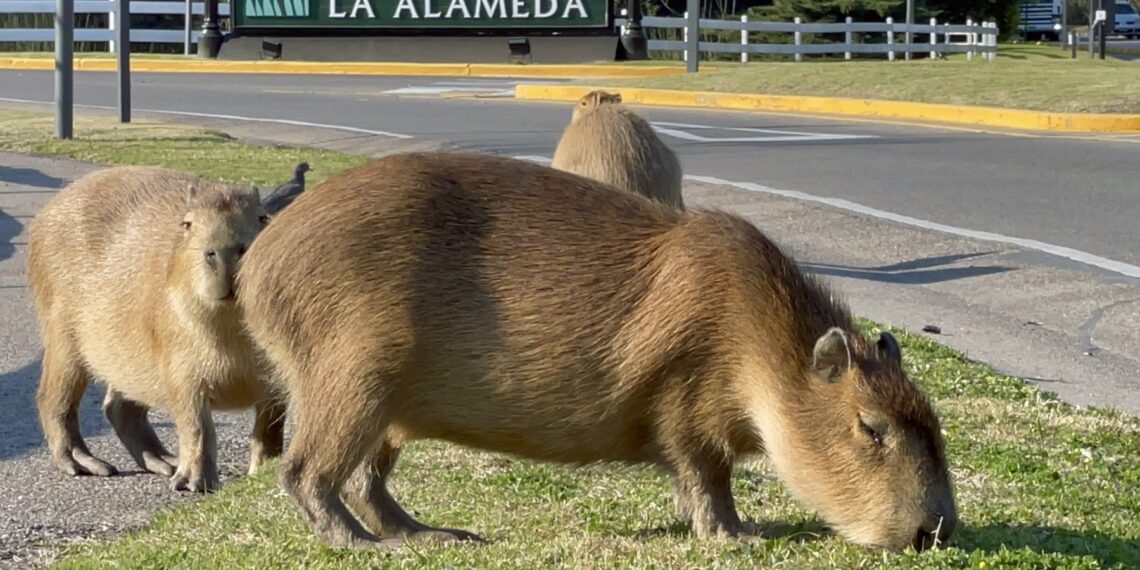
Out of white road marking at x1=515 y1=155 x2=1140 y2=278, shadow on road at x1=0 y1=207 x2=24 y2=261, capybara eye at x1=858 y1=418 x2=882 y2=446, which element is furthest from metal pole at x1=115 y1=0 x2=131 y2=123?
capybara eye at x1=858 y1=418 x2=882 y2=446

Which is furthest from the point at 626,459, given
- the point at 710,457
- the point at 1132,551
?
the point at 1132,551

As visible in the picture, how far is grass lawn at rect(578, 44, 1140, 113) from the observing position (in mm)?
19766

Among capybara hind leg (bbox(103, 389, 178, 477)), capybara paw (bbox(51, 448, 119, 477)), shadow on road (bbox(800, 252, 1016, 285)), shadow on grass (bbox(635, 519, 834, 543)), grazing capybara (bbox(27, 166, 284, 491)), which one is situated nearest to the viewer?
shadow on grass (bbox(635, 519, 834, 543))

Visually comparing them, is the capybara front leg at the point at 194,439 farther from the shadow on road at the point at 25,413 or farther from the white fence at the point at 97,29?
the white fence at the point at 97,29

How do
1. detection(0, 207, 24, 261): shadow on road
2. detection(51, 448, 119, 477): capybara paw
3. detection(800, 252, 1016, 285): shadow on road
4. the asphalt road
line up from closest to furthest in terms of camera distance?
detection(51, 448, 119, 477): capybara paw
detection(800, 252, 1016, 285): shadow on road
detection(0, 207, 24, 261): shadow on road
the asphalt road

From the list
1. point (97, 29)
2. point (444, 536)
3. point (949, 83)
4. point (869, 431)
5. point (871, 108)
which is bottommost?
point (444, 536)

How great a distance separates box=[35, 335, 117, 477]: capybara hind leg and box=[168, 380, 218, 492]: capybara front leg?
48 centimetres

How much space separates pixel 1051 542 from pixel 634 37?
27.2m

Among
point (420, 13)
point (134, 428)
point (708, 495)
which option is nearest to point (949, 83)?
point (420, 13)

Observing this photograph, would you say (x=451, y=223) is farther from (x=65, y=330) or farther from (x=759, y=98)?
(x=759, y=98)

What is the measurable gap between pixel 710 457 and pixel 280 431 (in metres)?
2.08

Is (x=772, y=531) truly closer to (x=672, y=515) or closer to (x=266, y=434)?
(x=672, y=515)

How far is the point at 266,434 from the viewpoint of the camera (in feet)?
19.0

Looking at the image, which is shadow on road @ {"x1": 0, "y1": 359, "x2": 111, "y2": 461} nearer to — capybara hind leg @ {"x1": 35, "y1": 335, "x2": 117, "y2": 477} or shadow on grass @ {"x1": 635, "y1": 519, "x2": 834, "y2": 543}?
capybara hind leg @ {"x1": 35, "y1": 335, "x2": 117, "y2": 477}
